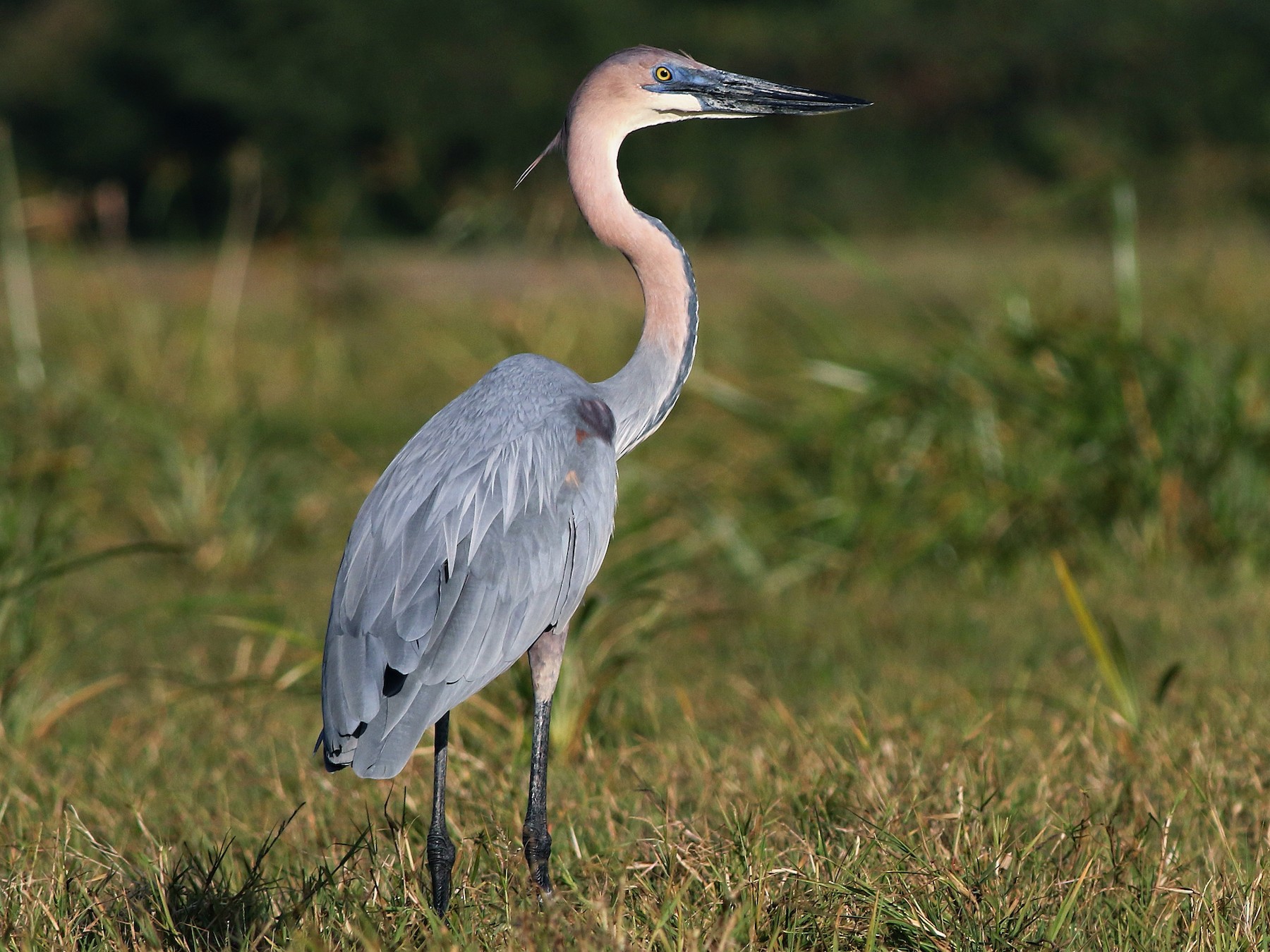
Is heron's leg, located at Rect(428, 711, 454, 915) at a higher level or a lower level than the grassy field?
higher

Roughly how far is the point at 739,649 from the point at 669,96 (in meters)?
2.42

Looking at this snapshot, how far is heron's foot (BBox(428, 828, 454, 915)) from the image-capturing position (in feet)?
8.86

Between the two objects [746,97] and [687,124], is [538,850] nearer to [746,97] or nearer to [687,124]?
[746,97]

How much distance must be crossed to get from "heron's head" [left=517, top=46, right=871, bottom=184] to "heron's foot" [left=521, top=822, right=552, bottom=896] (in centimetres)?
143

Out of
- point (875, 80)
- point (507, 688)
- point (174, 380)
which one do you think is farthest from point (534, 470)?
point (875, 80)

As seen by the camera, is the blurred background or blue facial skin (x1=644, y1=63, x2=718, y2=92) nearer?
the blurred background

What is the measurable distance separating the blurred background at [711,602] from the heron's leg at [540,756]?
107 mm

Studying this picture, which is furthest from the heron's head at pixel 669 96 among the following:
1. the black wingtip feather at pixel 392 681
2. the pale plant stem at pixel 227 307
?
the pale plant stem at pixel 227 307

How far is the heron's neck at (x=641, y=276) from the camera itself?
10.2 ft

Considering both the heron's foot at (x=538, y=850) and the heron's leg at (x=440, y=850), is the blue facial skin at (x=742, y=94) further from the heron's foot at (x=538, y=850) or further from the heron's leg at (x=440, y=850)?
the heron's foot at (x=538, y=850)

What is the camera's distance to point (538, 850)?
9.14 ft

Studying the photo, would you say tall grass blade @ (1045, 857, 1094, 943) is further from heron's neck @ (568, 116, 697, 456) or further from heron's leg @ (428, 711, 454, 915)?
heron's neck @ (568, 116, 697, 456)

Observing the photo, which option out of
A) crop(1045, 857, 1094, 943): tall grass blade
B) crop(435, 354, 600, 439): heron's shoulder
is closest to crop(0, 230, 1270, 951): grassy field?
crop(1045, 857, 1094, 943): tall grass blade

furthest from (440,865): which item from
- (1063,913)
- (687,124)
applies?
(687,124)
